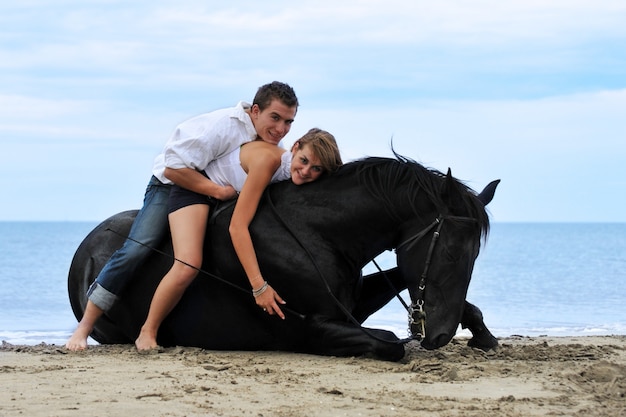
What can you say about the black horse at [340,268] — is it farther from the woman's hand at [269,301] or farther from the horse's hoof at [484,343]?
the woman's hand at [269,301]

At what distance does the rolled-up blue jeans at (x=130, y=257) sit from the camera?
5898mm

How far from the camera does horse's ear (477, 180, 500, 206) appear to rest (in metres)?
5.54

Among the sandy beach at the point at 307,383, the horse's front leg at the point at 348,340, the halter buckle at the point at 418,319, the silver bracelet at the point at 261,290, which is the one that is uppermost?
the silver bracelet at the point at 261,290

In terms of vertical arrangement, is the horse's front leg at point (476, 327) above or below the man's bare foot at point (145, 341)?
above

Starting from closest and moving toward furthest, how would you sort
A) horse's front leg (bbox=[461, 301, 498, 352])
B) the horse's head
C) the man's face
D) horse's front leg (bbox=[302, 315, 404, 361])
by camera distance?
1. the horse's head
2. horse's front leg (bbox=[302, 315, 404, 361])
3. the man's face
4. horse's front leg (bbox=[461, 301, 498, 352])

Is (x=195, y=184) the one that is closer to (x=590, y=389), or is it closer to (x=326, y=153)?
(x=326, y=153)

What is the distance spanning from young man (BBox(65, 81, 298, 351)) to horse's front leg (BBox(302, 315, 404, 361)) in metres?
0.94

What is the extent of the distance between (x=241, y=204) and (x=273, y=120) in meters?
0.54

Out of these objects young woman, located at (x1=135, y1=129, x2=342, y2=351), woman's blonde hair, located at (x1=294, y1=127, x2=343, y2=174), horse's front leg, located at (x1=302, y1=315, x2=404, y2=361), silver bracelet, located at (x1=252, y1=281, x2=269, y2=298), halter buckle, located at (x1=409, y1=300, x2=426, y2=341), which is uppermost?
woman's blonde hair, located at (x1=294, y1=127, x2=343, y2=174)

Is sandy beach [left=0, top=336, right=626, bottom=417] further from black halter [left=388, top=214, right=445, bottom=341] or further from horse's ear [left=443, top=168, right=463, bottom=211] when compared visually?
horse's ear [left=443, top=168, right=463, bottom=211]

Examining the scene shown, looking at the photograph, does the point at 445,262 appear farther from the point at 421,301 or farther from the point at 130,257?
the point at 130,257

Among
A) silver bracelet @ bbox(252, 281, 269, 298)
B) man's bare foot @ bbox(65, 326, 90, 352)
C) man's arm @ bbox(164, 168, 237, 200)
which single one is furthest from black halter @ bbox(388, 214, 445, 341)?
man's bare foot @ bbox(65, 326, 90, 352)

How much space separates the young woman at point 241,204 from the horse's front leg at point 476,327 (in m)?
1.10

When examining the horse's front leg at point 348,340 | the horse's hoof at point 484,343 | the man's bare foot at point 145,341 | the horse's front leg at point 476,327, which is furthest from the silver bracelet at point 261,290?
the horse's hoof at point 484,343
